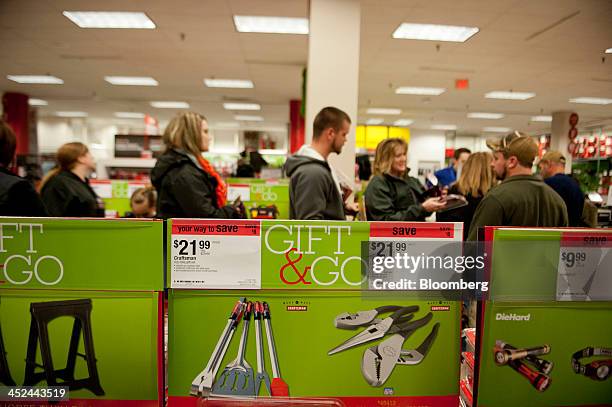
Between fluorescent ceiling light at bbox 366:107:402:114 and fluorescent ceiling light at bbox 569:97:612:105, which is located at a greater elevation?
fluorescent ceiling light at bbox 366:107:402:114

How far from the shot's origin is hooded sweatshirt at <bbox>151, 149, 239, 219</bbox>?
2.29 metres

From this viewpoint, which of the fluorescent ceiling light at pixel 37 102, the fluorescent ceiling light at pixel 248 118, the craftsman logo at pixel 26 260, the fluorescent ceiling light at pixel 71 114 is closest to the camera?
the craftsman logo at pixel 26 260

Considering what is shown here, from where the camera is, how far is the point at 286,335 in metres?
0.88

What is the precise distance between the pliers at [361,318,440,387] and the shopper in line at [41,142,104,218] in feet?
9.36

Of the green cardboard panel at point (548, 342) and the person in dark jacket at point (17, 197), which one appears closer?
the green cardboard panel at point (548, 342)

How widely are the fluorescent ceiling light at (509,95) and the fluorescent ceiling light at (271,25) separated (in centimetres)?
630

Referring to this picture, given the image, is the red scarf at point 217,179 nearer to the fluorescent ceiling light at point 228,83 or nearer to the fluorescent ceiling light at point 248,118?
the fluorescent ceiling light at point 228,83

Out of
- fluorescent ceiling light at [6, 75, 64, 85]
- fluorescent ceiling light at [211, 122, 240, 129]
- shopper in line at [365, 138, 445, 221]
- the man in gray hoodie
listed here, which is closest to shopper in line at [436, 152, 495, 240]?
shopper in line at [365, 138, 445, 221]

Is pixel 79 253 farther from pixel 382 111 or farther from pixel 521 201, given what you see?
pixel 382 111

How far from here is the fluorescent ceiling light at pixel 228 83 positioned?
10.1 meters

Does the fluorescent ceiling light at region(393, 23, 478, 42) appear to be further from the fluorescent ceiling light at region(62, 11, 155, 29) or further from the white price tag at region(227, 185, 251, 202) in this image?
the fluorescent ceiling light at region(62, 11, 155, 29)

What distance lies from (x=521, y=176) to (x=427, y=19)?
4113mm

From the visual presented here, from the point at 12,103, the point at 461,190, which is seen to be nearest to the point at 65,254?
the point at 461,190

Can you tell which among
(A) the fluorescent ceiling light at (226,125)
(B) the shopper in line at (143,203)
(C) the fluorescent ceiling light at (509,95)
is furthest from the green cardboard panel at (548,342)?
(A) the fluorescent ceiling light at (226,125)
